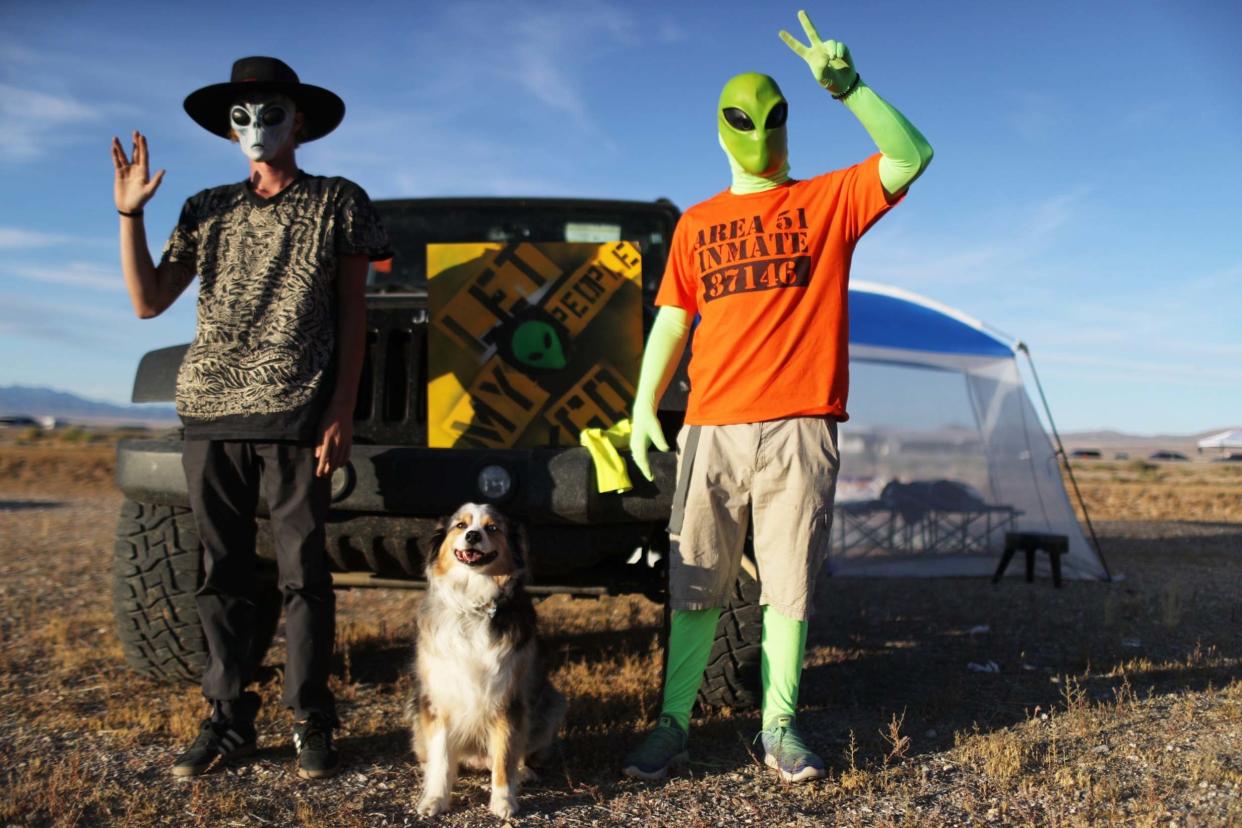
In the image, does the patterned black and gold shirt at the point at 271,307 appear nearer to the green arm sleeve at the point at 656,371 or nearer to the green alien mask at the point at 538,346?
the green alien mask at the point at 538,346

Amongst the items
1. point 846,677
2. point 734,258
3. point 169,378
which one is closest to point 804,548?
point 734,258

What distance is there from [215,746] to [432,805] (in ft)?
2.73

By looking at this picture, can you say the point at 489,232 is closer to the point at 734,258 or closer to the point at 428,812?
the point at 734,258

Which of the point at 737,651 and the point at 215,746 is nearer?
the point at 215,746

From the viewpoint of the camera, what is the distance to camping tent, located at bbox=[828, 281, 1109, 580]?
29.2 feet

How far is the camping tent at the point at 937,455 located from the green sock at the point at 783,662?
19.1 ft

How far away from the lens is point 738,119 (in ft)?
10.4

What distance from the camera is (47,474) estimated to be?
72.8 feet

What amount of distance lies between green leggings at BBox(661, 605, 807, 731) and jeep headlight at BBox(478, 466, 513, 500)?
0.72 metres

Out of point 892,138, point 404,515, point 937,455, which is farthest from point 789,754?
point 937,455

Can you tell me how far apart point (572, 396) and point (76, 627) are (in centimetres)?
361

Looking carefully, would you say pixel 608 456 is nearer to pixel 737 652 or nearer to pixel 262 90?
pixel 737 652

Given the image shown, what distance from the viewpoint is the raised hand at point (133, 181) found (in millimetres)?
3197

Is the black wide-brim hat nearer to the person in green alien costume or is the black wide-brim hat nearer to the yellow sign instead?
the yellow sign
